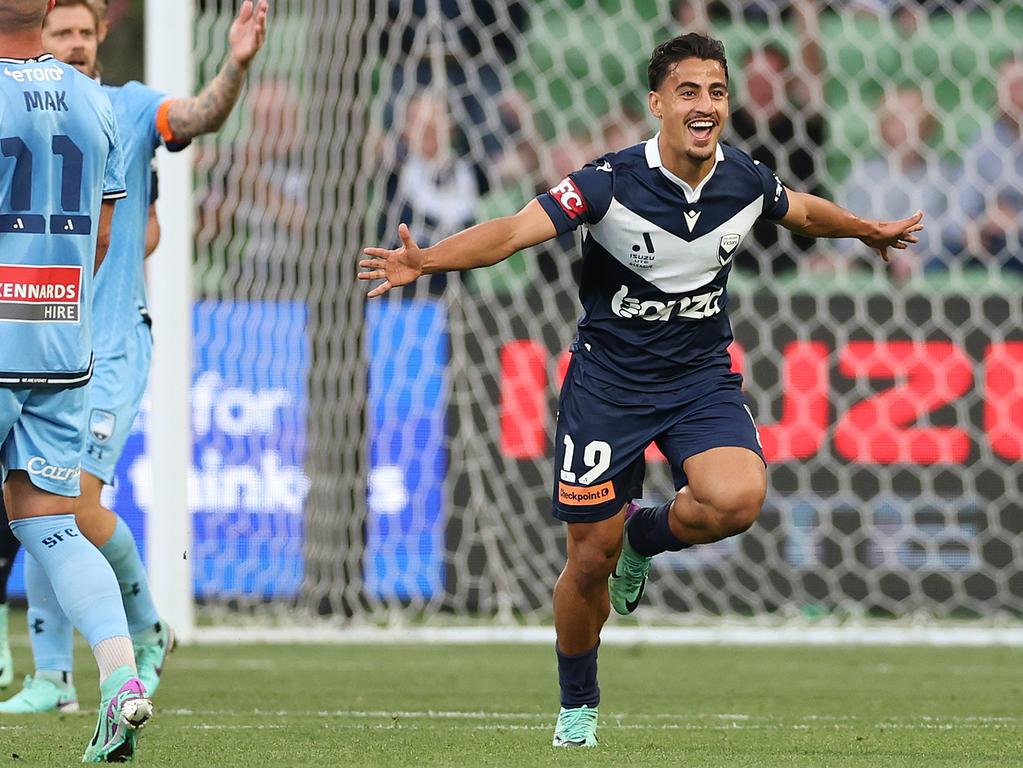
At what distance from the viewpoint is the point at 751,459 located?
504cm

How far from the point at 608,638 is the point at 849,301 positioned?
84.5 inches

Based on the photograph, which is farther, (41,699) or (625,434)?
(41,699)

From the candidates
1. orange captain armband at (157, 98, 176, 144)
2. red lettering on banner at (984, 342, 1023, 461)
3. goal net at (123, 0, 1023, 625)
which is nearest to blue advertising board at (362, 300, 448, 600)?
goal net at (123, 0, 1023, 625)

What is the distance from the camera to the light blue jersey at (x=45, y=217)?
4.29m

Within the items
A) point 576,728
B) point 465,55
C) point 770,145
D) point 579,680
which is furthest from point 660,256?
point 465,55

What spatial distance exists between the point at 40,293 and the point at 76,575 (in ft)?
2.14

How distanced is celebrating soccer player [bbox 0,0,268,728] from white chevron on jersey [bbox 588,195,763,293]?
1.44 m

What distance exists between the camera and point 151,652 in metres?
6.09

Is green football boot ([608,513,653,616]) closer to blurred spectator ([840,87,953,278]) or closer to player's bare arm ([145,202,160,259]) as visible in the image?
player's bare arm ([145,202,160,259])

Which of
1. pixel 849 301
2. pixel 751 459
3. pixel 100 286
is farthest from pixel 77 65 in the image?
pixel 849 301

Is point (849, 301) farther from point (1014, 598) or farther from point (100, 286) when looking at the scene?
point (100, 286)

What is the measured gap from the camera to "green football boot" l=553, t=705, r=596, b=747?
494cm

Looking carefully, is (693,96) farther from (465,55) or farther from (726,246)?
(465,55)

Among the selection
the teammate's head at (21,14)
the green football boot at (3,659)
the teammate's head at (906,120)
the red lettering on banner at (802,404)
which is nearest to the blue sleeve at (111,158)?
the teammate's head at (21,14)
